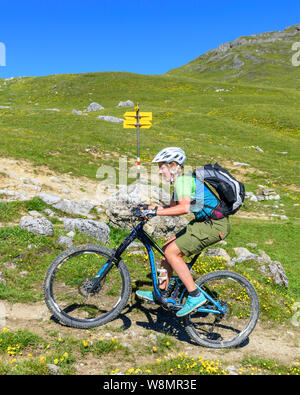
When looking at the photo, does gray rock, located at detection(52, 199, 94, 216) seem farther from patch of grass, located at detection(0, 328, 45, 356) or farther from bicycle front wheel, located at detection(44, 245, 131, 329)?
patch of grass, located at detection(0, 328, 45, 356)

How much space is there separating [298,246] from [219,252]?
7327mm

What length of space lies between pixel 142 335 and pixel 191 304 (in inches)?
46.1

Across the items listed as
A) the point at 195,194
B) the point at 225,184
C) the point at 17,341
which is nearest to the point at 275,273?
the point at 225,184

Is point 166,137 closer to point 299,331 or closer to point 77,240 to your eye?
point 77,240

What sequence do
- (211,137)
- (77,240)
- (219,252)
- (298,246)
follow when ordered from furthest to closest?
(211,137) < (298,246) < (219,252) < (77,240)

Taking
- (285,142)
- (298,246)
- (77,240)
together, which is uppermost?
(285,142)

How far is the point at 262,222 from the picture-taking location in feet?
62.6

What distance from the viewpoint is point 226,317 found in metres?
6.22

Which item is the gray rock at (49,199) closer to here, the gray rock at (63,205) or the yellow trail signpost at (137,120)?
the gray rock at (63,205)

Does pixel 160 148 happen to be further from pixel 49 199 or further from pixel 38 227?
pixel 38 227

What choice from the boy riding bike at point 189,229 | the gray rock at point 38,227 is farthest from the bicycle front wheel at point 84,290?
the gray rock at point 38,227

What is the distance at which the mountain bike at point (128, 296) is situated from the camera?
553 cm
